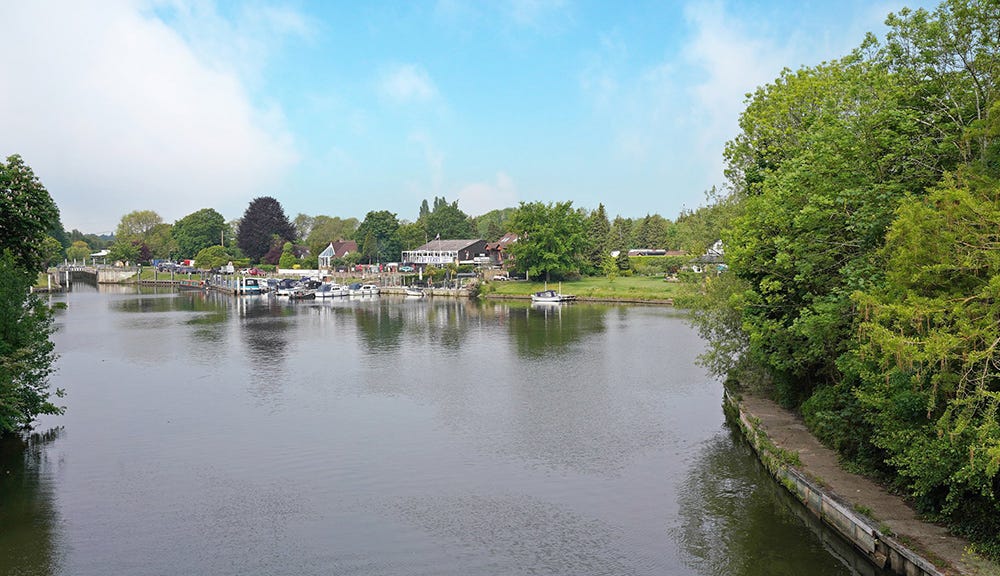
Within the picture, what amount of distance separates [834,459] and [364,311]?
54.2 meters

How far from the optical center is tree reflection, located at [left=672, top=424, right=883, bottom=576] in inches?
551

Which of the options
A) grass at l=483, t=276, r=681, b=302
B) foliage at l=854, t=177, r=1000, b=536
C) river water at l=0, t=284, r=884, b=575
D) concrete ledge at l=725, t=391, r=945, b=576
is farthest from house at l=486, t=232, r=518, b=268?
foliage at l=854, t=177, r=1000, b=536

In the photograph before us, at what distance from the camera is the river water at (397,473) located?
47.8 feet

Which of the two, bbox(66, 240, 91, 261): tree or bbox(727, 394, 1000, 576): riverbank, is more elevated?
bbox(66, 240, 91, 261): tree

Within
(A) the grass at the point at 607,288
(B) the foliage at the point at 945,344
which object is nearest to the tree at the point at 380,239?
(A) the grass at the point at 607,288

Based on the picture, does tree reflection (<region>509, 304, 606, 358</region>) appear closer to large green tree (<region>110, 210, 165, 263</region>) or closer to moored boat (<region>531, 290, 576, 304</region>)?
moored boat (<region>531, 290, 576, 304</region>)

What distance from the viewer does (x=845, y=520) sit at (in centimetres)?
1416

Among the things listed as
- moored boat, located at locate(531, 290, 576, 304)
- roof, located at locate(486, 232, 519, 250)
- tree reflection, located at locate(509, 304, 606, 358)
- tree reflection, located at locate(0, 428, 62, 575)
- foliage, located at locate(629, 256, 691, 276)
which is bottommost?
tree reflection, located at locate(0, 428, 62, 575)

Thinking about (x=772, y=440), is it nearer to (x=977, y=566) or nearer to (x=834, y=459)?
(x=834, y=459)

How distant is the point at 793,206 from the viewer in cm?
1911

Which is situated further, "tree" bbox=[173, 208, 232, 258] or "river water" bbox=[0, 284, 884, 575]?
"tree" bbox=[173, 208, 232, 258]

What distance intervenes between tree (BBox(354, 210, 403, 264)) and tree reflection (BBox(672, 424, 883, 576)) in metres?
98.5

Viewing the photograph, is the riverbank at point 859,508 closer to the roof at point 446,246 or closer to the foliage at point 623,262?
the foliage at point 623,262

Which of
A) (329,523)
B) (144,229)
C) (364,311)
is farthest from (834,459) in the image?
(144,229)
